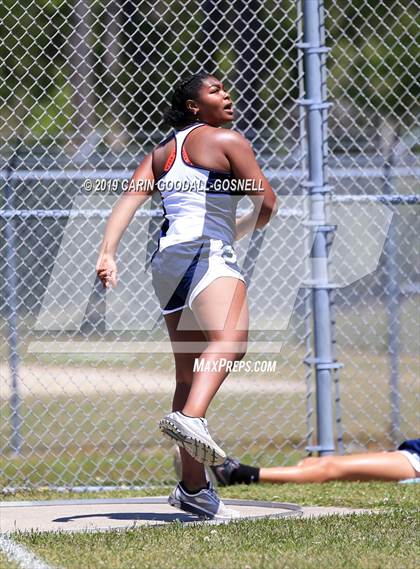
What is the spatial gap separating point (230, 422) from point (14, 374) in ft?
7.13

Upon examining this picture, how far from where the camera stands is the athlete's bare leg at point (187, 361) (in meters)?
4.98

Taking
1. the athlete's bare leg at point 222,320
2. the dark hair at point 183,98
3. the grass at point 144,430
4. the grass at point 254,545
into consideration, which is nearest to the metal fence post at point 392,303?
the grass at point 144,430

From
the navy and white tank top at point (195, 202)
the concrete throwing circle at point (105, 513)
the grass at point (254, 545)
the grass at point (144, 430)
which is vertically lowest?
the concrete throwing circle at point (105, 513)

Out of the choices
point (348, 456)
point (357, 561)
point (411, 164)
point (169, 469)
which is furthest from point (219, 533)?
point (411, 164)

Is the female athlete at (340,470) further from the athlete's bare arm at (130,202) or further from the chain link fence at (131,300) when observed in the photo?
the athlete's bare arm at (130,202)

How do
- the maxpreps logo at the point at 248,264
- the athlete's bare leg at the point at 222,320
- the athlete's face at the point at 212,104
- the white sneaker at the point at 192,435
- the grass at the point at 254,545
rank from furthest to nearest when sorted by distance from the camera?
the maxpreps logo at the point at 248,264
the athlete's face at the point at 212,104
the athlete's bare leg at the point at 222,320
the white sneaker at the point at 192,435
the grass at the point at 254,545

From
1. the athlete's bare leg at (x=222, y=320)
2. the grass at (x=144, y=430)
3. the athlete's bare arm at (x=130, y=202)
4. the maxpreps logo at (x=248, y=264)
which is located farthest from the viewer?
the maxpreps logo at (x=248, y=264)

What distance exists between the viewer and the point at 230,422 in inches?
333

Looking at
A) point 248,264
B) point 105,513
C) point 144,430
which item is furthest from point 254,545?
point 248,264

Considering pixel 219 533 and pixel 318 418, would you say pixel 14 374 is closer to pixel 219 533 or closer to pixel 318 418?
pixel 318 418

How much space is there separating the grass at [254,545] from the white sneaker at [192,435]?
0.31 metres

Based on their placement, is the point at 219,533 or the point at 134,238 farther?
the point at 134,238

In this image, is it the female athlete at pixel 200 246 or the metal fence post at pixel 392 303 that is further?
the metal fence post at pixel 392 303

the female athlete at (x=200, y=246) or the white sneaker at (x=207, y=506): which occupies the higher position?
the female athlete at (x=200, y=246)
